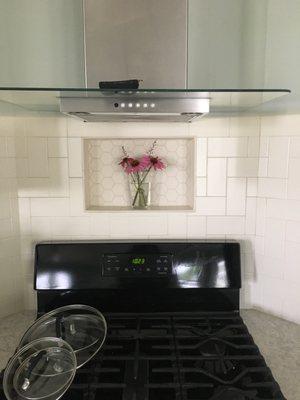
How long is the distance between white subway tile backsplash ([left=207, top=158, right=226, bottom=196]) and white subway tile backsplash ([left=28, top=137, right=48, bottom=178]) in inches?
25.5

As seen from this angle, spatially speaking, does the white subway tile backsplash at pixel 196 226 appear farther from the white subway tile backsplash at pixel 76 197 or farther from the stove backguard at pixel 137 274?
the white subway tile backsplash at pixel 76 197

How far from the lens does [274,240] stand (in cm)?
113

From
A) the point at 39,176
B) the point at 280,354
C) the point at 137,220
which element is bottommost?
the point at 280,354

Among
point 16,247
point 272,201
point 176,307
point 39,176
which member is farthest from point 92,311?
point 272,201

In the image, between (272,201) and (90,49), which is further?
(272,201)

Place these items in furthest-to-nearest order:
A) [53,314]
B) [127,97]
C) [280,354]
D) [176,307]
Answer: [176,307]
[53,314]
[280,354]
[127,97]

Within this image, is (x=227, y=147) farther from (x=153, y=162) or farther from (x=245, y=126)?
(x=153, y=162)

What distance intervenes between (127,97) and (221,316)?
82cm

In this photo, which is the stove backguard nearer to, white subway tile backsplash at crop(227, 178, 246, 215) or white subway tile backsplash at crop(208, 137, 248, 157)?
white subway tile backsplash at crop(227, 178, 246, 215)

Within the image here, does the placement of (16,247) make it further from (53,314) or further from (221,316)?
(221,316)

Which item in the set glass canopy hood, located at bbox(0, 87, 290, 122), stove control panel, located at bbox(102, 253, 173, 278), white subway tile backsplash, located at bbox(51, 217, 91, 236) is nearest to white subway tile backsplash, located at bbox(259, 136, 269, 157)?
glass canopy hood, located at bbox(0, 87, 290, 122)

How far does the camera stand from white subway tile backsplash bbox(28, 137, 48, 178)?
1.16 m

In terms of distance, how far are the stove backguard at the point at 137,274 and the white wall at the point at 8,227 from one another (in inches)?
5.6

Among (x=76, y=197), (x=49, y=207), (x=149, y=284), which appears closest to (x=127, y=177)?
(x=76, y=197)
